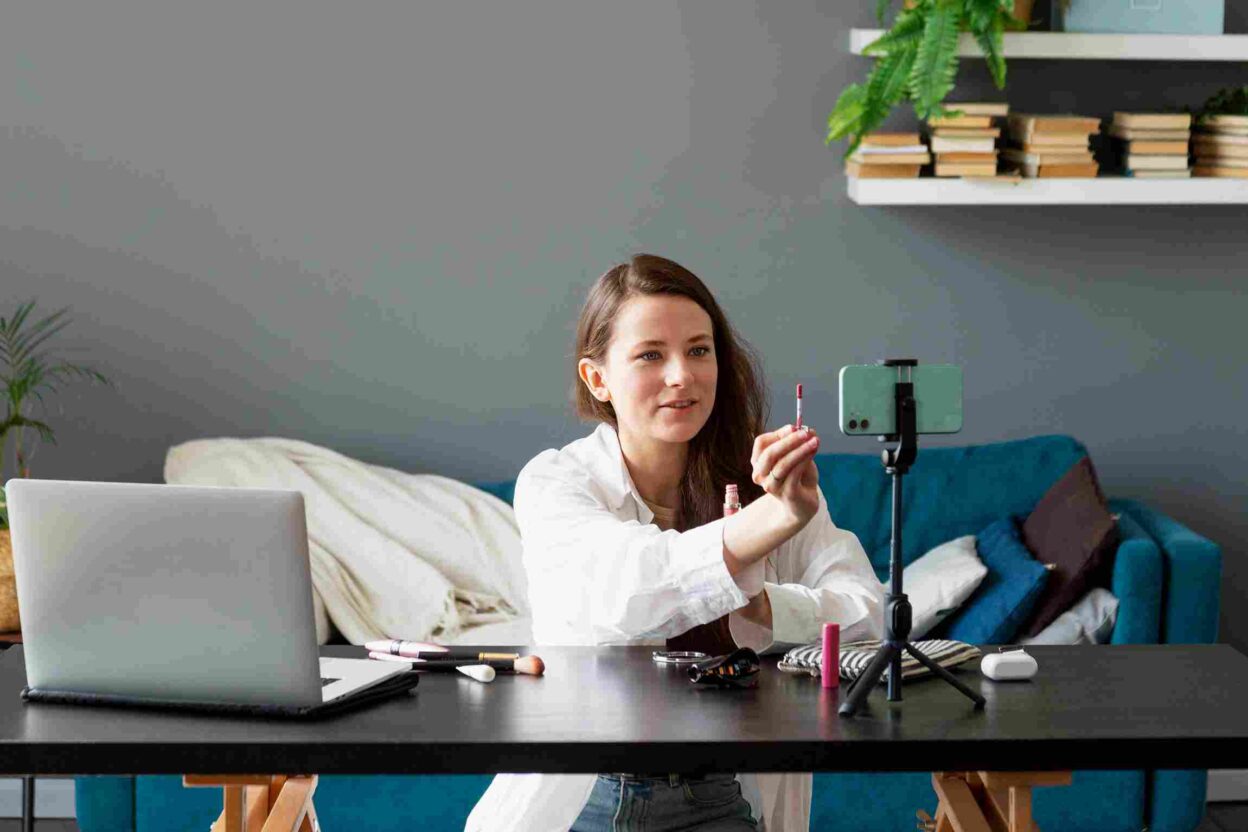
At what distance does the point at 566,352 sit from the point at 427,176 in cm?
55

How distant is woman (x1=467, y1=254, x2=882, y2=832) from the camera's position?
5.99 feet

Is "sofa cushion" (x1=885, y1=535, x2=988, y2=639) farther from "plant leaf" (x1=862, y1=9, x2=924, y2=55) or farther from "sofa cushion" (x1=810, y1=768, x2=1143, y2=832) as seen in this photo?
"plant leaf" (x1=862, y1=9, x2=924, y2=55)

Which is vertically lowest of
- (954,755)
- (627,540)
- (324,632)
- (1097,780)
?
(1097,780)

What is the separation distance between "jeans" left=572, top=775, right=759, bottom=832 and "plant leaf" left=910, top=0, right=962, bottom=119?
77.9 inches

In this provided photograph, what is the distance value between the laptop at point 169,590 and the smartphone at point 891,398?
59cm

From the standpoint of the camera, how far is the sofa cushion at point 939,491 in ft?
12.3

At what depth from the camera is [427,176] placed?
153 inches

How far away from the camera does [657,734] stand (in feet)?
5.15

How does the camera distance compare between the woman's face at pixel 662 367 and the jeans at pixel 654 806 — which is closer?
the jeans at pixel 654 806

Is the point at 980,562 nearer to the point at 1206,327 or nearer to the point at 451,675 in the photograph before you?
the point at 1206,327

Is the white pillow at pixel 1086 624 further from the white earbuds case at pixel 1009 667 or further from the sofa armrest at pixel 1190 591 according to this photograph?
the white earbuds case at pixel 1009 667

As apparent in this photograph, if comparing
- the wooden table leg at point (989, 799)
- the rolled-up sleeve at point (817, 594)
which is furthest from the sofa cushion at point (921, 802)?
the rolled-up sleeve at point (817, 594)

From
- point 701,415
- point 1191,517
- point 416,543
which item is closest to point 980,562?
point 1191,517

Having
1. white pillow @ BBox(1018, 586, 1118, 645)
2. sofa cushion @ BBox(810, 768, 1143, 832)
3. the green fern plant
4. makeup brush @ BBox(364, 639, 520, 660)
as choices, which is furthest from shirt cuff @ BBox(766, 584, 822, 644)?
the green fern plant
